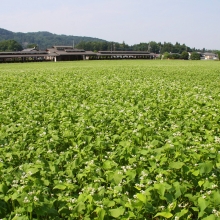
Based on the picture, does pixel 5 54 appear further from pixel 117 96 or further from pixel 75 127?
pixel 75 127

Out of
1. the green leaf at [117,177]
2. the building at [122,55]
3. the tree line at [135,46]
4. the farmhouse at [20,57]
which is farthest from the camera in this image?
the tree line at [135,46]

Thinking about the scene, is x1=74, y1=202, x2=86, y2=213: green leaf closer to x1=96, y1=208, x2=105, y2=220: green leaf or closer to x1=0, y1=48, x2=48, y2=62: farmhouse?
x1=96, y1=208, x2=105, y2=220: green leaf

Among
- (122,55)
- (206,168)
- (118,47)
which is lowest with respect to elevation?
(206,168)

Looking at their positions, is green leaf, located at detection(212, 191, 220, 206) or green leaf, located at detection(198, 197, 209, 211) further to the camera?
green leaf, located at detection(212, 191, 220, 206)

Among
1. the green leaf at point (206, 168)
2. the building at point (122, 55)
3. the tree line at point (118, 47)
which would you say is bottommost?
the green leaf at point (206, 168)

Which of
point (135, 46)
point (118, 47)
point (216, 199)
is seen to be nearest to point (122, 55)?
point (118, 47)

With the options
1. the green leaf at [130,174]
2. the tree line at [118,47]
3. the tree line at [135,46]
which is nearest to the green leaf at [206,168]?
the green leaf at [130,174]

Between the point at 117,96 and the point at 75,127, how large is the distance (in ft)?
20.9

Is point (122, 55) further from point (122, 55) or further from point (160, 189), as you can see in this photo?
point (160, 189)

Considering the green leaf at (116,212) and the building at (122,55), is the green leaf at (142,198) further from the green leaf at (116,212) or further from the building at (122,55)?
the building at (122,55)

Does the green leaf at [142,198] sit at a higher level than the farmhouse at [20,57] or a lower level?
lower

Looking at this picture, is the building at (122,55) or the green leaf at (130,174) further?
the building at (122,55)

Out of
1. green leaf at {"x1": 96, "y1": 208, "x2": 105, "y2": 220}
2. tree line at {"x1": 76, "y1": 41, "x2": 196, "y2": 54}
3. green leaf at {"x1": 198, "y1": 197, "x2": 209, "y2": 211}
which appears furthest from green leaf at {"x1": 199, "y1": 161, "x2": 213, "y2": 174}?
tree line at {"x1": 76, "y1": 41, "x2": 196, "y2": 54}

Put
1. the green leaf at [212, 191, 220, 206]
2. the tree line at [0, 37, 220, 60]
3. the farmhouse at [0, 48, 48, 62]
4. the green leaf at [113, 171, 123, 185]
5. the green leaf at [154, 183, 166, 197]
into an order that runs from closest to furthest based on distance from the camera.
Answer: the green leaf at [212, 191, 220, 206] → the green leaf at [154, 183, 166, 197] → the green leaf at [113, 171, 123, 185] → the farmhouse at [0, 48, 48, 62] → the tree line at [0, 37, 220, 60]
